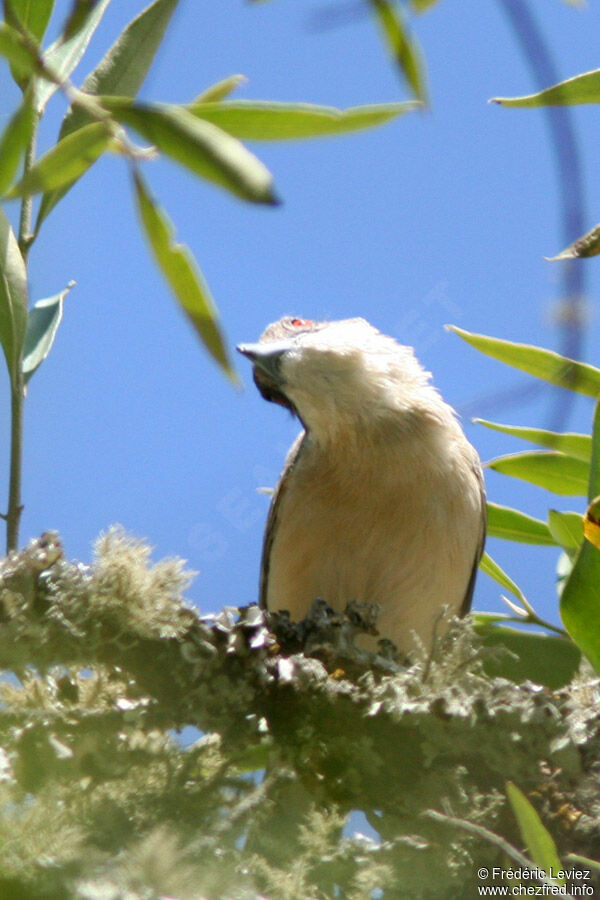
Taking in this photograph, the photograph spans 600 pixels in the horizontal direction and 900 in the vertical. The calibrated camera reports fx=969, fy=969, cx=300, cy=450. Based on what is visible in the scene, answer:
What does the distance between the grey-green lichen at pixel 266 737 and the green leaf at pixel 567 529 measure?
0.51 m

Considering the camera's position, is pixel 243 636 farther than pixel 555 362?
No

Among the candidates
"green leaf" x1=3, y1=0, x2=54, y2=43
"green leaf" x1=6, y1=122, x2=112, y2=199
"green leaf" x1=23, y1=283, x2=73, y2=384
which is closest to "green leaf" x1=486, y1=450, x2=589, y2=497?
"green leaf" x1=23, y1=283, x2=73, y2=384

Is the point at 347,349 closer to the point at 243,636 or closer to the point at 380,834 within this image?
the point at 243,636

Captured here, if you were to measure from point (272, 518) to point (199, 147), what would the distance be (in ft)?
6.88

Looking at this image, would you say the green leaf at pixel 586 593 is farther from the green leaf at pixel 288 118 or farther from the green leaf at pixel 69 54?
the green leaf at pixel 69 54

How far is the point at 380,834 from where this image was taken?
1.36 metres

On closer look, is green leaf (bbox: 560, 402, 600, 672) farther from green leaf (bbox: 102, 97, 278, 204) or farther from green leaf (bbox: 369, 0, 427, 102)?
green leaf (bbox: 102, 97, 278, 204)

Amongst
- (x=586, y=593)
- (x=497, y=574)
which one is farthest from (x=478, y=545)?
(x=586, y=593)

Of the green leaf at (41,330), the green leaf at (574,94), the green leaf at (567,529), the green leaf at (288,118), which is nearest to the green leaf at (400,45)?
the green leaf at (288,118)

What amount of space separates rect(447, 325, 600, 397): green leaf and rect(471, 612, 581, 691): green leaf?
562 millimetres

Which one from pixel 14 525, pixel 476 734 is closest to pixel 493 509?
pixel 476 734

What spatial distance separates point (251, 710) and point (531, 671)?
1006 mm

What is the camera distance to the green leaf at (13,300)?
5.18 feet

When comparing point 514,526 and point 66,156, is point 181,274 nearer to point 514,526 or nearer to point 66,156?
point 66,156
